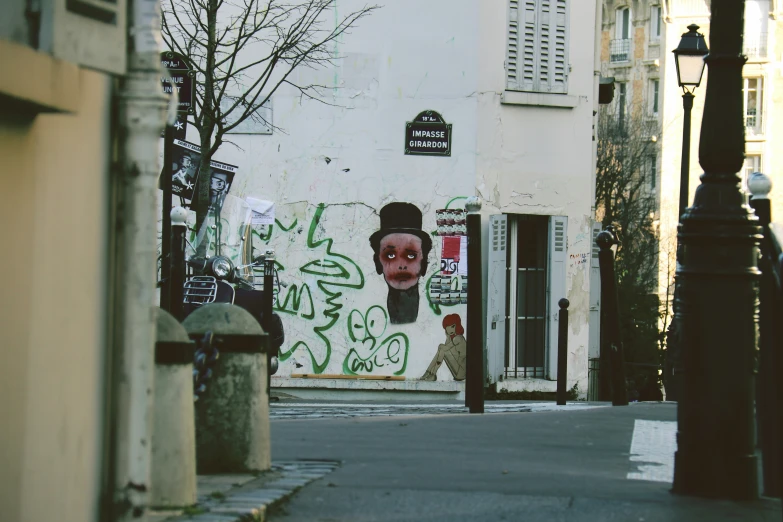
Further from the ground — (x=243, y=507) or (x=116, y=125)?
(x=116, y=125)

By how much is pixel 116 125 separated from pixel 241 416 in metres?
2.17

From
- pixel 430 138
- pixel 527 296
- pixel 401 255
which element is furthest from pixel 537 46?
pixel 401 255

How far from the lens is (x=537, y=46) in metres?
22.8

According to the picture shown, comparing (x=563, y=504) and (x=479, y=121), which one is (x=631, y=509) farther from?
(x=479, y=121)

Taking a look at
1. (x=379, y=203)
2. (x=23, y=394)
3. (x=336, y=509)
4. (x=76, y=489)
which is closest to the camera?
(x=23, y=394)

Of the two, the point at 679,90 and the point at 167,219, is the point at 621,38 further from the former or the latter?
the point at 167,219

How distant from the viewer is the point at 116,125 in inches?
197

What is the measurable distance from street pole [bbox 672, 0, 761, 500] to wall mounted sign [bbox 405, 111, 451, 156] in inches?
602

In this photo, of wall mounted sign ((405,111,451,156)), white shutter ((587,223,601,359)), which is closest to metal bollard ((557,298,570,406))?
wall mounted sign ((405,111,451,156))

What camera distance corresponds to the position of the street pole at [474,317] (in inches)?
503

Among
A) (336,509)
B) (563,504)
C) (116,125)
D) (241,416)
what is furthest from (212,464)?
(116,125)

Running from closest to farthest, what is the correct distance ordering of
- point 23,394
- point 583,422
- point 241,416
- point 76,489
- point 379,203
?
point 23,394, point 76,489, point 241,416, point 583,422, point 379,203

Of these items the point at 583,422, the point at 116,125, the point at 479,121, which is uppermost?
the point at 479,121

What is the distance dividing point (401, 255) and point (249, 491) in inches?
615
